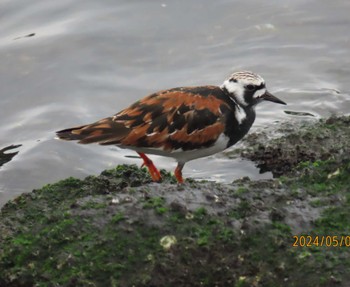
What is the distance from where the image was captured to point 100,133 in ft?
18.0

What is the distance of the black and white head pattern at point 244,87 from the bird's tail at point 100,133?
0.90 m

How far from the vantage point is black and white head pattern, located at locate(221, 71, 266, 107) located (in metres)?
5.83

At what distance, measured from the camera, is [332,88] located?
839cm

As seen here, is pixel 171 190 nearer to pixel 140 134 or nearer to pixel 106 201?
pixel 106 201

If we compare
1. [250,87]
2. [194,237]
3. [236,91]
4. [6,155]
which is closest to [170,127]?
[236,91]

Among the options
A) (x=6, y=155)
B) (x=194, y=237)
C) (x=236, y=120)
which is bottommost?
(x=6, y=155)

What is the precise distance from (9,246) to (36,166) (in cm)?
336

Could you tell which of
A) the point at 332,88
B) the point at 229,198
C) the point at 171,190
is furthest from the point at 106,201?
the point at 332,88

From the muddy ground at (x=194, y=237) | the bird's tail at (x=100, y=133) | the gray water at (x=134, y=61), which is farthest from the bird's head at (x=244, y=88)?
the muddy ground at (x=194, y=237)

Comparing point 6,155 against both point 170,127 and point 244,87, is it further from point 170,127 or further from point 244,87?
point 244,87

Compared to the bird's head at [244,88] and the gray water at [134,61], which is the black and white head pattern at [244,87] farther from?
the gray water at [134,61]

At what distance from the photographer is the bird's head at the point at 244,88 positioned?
5832mm

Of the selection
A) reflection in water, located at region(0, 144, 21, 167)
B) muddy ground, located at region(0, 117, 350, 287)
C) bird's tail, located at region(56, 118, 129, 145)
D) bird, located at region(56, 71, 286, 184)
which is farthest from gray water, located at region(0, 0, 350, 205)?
muddy ground, located at region(0, 117, 350, 287)

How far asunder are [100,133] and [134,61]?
3.67 m
